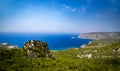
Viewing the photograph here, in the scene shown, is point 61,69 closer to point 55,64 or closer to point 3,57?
point 55,64

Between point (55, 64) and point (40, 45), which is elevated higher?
point (40, 45)

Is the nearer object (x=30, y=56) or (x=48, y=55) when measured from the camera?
(x=30, y=56)

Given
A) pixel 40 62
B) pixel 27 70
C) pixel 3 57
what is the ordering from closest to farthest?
pixel 27 70 → pixel 40 62 → pixel 3 57

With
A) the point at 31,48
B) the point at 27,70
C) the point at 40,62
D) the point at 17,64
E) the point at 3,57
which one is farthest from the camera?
the point at 31,48

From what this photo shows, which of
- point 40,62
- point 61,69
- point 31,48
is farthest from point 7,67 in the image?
point 31,48
